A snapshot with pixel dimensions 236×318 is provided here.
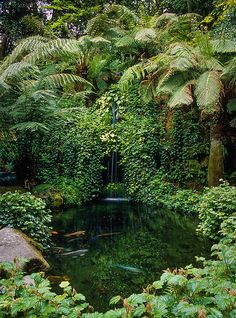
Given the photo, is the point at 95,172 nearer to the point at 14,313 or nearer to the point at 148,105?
the point at 148,105

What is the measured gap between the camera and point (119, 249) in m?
5.57

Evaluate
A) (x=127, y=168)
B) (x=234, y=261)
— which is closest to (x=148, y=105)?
(x=127, y=168)

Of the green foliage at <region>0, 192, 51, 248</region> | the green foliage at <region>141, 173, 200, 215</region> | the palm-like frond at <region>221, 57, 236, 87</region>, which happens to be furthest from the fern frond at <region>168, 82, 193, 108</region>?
the green foliage at <region>0, 192, 51, 248</region>

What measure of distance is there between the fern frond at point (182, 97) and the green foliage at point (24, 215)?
11.7 feet

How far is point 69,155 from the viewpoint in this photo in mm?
10562

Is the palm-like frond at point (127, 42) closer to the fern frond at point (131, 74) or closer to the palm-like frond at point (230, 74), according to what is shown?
the fern frond at point (131, 74)

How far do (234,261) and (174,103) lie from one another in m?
5.12

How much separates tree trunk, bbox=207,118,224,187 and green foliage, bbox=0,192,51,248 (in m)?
4.33

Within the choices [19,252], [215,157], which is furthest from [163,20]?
[19,252]

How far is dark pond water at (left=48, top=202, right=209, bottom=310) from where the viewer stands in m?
4.19

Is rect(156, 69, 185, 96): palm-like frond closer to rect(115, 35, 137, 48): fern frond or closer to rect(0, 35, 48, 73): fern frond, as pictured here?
rect(115, 35, 137, 48): fern frond

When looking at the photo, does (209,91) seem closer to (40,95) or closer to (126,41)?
(40,95)

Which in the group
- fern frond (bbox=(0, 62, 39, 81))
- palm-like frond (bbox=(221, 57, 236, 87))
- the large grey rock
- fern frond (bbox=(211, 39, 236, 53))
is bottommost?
the large grey rock

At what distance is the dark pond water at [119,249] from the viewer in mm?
4188
